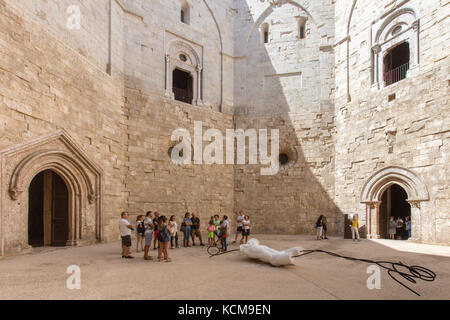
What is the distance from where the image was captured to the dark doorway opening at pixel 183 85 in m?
14.9

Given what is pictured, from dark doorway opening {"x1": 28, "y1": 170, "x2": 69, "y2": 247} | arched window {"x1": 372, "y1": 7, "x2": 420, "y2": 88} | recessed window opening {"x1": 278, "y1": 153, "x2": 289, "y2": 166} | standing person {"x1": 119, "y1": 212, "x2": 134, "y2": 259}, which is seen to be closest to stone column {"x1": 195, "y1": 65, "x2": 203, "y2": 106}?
recessed window opening {"x1": 278, "y1": 153, "x2": 289, "y2": 166}

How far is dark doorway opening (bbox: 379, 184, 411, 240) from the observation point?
1291 centimetres

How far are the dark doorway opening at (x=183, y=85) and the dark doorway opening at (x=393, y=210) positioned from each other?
9514 millimetres

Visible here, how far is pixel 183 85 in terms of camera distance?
15922 mm

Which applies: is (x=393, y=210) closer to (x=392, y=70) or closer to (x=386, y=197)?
(x=386, y=197)

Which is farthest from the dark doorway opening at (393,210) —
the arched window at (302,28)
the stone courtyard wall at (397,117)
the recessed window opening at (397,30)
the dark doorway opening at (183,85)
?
the dark doorway opening at (183,85)

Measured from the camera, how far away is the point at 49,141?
8758 millimetres

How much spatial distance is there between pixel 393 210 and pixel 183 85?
1220 centimetres

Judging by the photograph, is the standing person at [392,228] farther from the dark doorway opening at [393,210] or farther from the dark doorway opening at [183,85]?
the dark doorway opening at [183,85]

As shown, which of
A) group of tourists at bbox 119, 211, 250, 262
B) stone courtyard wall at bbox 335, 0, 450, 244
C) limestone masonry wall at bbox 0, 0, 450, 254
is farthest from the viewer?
stone courtyard wall at bbox 335, 0, 450, 244

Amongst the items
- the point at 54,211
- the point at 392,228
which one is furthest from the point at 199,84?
the point at 392,228

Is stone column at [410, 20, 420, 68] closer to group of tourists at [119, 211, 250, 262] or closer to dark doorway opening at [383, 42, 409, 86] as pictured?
dark doorway opening at [383, 42, 409, 86]

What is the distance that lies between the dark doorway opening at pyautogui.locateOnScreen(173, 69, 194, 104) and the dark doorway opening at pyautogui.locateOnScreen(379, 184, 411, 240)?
31.2 ft

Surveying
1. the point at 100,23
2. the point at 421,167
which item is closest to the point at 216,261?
the point at 421,167
